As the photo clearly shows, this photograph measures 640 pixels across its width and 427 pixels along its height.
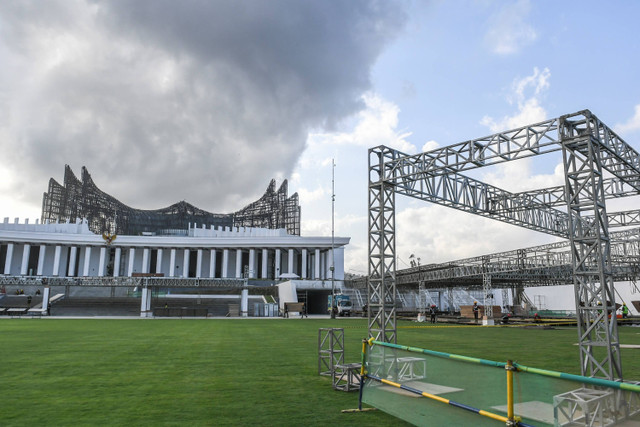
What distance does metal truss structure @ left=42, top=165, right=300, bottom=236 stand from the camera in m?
118

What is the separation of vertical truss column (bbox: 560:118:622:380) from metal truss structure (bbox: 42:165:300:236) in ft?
348

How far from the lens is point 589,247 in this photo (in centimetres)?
1278

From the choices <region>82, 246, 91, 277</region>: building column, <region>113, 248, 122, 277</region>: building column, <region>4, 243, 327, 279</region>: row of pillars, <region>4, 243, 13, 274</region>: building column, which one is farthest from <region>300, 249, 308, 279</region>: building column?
<region>4, 243, 13, 274</region>: building column

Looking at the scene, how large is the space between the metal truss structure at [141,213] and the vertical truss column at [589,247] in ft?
348

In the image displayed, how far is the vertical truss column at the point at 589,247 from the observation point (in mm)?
11883

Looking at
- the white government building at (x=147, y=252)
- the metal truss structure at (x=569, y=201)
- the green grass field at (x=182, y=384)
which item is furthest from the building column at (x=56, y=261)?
the metal truss structure at (x=569, y=201)

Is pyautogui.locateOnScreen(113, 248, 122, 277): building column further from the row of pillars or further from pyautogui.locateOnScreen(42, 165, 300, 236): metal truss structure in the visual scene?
pyautogui.locateOnScreen(42, 165, 300, 236): metal truss structure

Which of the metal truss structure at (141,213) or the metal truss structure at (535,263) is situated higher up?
the metal truss structure at (141,213)

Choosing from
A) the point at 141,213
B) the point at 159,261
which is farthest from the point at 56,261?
the point at 141,213

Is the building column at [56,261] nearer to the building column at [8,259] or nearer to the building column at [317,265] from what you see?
the building column at [8,259]

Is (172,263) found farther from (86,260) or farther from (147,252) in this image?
(86,260)

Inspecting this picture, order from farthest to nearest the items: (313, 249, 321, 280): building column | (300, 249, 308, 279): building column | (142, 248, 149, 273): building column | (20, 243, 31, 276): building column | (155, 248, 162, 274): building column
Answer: (155, 248, 162, 274): building column < (300, 249, 308, 279): building column < (142, 248, 149, 273): building column < (313, 249, 321, 280): building column < (20, 243, 31, 276): building column

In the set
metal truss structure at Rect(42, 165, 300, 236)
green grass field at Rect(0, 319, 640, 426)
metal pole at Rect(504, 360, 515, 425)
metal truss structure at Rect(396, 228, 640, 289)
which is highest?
metal truss structure at Rect(42, 165, 300, 236)

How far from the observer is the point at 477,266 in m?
→ 51.2
